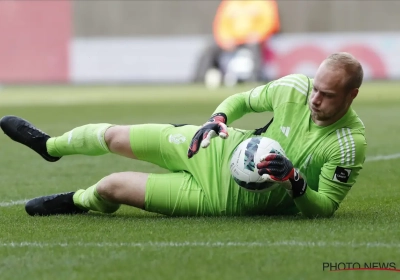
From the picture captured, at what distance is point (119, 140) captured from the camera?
19.3 ft

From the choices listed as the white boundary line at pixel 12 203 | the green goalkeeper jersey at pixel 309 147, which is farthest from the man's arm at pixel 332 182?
the white boundary line at pixel 12 203

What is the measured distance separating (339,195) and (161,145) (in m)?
1.16

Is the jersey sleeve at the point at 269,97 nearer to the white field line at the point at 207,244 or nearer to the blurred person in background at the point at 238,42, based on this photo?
the white field line at the point at 207,244

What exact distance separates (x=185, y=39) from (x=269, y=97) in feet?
80.3

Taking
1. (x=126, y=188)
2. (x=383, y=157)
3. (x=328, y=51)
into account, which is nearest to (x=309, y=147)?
(x=126, y=188)

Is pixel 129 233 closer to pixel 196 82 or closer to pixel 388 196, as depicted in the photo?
pixel 388 196

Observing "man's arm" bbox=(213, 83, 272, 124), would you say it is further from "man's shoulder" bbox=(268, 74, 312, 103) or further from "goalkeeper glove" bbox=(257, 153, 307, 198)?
"goalkeeper glove" bbox=(257, 153, 307, 198)

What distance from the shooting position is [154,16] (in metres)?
30.5

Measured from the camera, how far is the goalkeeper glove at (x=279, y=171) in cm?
511

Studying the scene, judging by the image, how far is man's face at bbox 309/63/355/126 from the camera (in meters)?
5.28

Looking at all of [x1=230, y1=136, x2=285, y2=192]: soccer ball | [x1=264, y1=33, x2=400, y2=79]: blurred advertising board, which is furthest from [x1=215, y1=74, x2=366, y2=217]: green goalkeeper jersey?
[x1=264, y1=33, x2=400, y2=79]: blurred advertising board

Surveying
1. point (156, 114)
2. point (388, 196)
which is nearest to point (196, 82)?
point (156, 114)

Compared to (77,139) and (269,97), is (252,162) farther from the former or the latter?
(77,139)

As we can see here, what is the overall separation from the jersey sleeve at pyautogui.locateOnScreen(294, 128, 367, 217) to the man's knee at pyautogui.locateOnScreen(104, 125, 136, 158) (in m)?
1.18
